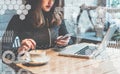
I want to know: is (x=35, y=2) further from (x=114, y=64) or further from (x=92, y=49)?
(x=114, y=64)

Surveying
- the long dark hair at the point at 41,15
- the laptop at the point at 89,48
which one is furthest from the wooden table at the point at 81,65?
the long dark hair at the point at 41,15

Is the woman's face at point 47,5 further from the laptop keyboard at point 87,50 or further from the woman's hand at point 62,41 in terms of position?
the laptop keyboard at point 87,50

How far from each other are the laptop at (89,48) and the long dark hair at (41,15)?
6.3 inches

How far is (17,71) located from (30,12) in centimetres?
31

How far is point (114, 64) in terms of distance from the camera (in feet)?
3.75

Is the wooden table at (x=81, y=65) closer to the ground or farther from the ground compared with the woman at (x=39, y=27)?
closer to the ground

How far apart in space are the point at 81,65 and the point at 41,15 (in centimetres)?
34

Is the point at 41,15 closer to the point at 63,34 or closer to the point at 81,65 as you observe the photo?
the point at 63,34

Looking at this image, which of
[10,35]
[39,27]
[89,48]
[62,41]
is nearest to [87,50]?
[89,48]

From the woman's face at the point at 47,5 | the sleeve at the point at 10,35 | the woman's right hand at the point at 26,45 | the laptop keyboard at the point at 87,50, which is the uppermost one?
the woman's face at the point at 47,5

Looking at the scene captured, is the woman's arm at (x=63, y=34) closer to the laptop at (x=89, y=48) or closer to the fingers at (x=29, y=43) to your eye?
the laptop at (x=89, y=48)

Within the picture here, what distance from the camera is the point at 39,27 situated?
1111 millimetres

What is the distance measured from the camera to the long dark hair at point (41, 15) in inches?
42.8

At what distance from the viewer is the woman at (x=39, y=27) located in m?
1.08
